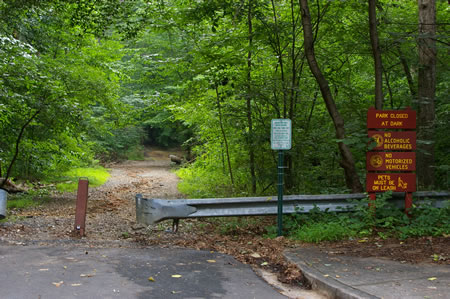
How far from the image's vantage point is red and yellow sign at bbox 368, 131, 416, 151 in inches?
336

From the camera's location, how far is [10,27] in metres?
13.3

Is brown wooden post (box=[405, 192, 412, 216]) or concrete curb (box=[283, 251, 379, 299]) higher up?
brown wooden post (box=[405, 192, 412, 216])

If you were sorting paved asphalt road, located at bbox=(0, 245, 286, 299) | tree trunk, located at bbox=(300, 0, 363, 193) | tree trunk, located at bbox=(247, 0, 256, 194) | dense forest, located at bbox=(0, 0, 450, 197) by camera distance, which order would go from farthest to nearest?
tree trunk, located at bbox=(247, 0, 256, 194), dense forest, located at bbox=(0, 0, 450, 197), tree trunk, located at bbox=(300, 0, 363, 193), paved asphalt road, located at bbox=(0, 245, 286, 299)

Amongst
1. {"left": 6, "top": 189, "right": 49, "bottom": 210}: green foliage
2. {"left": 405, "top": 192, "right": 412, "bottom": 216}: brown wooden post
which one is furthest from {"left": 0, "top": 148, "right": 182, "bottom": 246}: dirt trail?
{"left": 405, "top": 192, "right": 412, "bottom": 216}: brown wooden post

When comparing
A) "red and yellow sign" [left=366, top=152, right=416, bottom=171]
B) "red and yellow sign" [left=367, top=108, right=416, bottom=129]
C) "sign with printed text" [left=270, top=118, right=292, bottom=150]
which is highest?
"red and yellow sign" [left=367, top=108, right=416, bottom=129]

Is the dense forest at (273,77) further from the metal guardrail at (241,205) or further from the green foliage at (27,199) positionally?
the green foliage at (27,199)

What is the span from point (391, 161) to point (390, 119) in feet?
2.71

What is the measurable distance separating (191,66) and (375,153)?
565 cm

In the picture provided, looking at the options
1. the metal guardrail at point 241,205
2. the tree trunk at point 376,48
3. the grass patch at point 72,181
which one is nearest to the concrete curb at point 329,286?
the metal guardrail at point 241,205

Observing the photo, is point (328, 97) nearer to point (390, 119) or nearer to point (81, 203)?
point (390, 119)

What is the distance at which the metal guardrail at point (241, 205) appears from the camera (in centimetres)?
830

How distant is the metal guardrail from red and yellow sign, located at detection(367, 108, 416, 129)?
1.38m

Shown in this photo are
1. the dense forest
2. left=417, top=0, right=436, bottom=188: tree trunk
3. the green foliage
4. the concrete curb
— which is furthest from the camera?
the green foliage

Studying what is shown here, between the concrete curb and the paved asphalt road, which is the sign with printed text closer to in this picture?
the paved asphalt road
